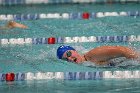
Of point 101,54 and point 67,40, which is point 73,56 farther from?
point 67,40

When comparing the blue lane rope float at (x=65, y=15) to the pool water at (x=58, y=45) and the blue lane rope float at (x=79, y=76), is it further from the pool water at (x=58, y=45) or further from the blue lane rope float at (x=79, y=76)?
the blue lane rope float at (x=79, y=76)

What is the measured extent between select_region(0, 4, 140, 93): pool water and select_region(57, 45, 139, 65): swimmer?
94 millimetres

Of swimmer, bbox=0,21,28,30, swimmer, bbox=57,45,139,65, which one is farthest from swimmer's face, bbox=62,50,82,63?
swimmer, bbox=0,21,28,30

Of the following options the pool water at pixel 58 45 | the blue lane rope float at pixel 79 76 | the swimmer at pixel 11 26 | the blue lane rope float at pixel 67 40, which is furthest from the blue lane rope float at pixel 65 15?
the blue lane rope float at pixel 79 76

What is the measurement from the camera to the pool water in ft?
15.5

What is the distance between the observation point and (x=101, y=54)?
5254mm

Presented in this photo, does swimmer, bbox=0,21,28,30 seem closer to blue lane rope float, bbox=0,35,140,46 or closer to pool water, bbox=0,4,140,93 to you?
pool water, bbox=0,4,140,93

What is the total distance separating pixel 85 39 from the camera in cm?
736

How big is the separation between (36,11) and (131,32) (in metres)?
3.00

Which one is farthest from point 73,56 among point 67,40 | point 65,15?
point 65,15

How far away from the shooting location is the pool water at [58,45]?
15.5ft

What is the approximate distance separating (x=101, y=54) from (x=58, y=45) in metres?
1.88

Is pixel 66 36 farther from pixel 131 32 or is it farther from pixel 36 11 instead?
pixel 36 11

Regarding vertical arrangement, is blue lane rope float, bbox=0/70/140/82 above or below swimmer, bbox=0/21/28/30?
below
